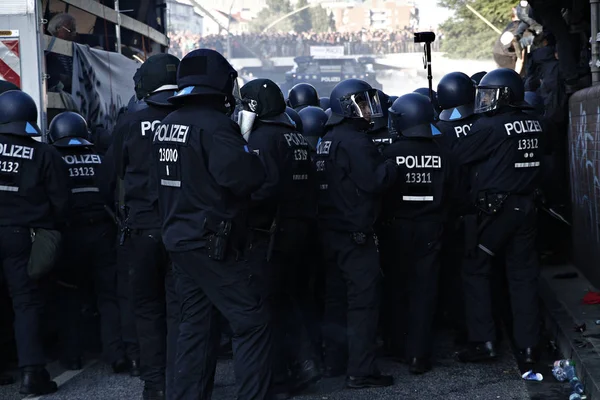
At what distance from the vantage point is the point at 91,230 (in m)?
7.51

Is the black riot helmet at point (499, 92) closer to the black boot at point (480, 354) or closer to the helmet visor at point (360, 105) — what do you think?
the helmet visor at point (360, 105)

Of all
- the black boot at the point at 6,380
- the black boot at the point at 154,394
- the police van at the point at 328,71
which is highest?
the police van at the point at 328,71

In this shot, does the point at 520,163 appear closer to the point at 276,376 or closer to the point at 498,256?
the point at 498,256

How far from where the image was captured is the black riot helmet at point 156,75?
21.0 feet

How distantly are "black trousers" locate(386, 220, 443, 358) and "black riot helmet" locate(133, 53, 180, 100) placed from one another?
202cm

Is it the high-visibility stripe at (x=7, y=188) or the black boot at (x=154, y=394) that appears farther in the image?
the high-visibility stripe at (x=7, y=188)

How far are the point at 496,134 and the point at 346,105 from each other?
1204 millimetres

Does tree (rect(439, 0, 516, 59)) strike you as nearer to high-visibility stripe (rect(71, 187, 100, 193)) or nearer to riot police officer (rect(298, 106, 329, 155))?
riot police officer (rect(298, 106, 329, 155))

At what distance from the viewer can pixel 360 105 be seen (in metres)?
6.84

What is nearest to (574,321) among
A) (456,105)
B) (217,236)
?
(456,105)

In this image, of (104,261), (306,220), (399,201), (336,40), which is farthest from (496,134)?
(336,40)

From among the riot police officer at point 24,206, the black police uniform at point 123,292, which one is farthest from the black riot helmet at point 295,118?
the riot police officer at point 24,206

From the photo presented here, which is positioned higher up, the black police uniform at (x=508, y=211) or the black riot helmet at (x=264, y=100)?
the black riot helmet at (x=264, y=100)

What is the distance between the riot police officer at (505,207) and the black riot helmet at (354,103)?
0.90 m
